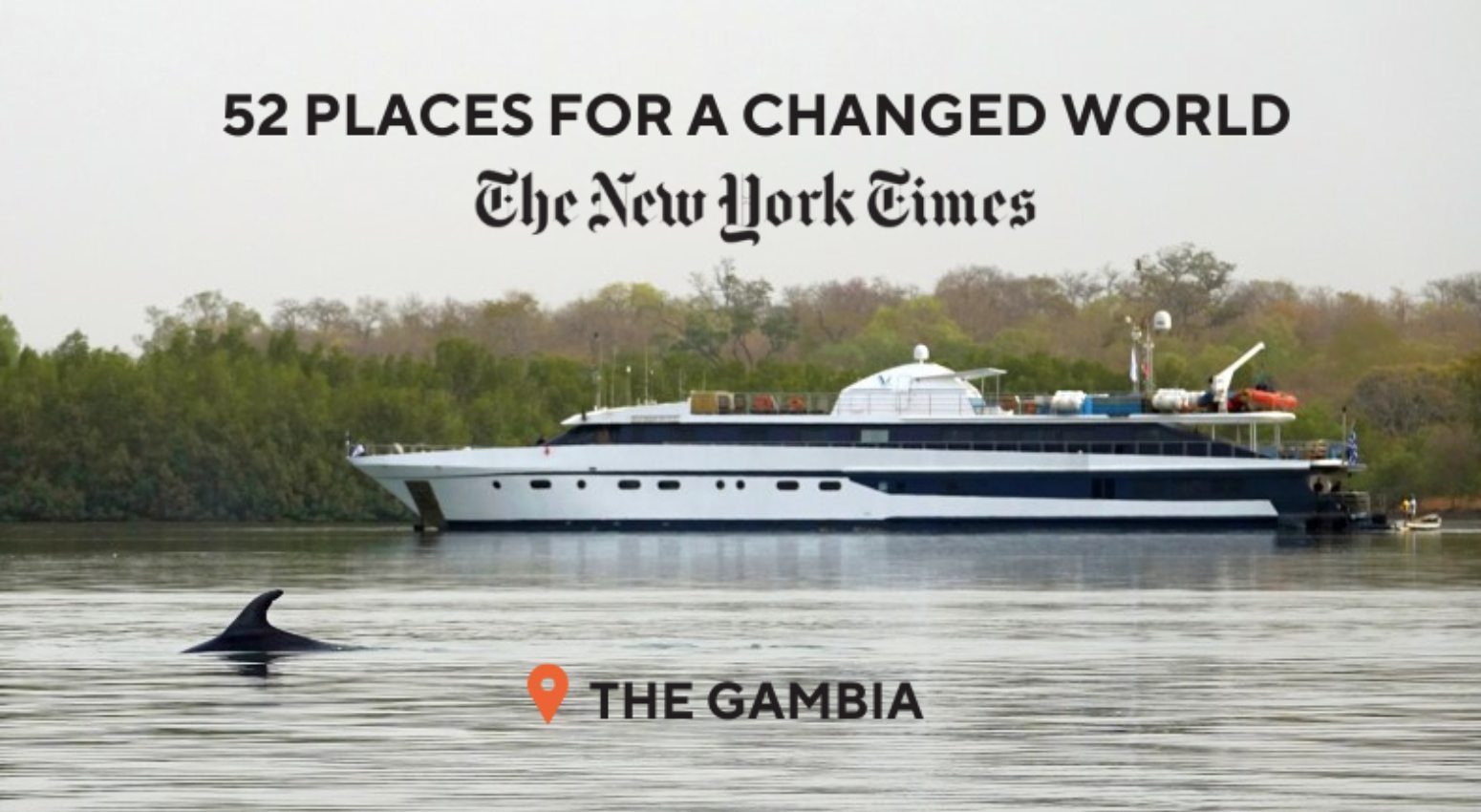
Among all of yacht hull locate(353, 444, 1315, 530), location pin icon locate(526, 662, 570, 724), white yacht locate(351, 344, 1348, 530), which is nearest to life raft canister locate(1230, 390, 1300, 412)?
white yacht locate(351, 344, 1348, 530)

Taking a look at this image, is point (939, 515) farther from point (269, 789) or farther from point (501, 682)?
point (269, 789)

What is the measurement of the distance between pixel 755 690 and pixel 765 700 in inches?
60.4

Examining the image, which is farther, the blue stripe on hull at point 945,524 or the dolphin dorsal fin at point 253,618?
the blue stripe on hull at point 945,524

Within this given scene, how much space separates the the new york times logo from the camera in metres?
28.8

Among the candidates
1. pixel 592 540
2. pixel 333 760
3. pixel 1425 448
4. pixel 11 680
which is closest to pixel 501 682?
pixel 11 680

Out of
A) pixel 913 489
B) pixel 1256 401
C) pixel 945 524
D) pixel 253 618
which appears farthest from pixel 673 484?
pixel 253 618

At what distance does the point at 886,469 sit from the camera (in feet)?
322

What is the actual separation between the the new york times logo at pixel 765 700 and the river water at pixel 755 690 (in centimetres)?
30

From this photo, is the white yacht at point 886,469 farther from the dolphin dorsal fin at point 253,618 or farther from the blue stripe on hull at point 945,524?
the dolphin dorsal fin at point 253,618

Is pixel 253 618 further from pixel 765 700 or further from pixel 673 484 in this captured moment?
pixel 673 484

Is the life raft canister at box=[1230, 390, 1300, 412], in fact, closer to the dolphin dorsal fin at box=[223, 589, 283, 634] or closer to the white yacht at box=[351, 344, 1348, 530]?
the white yacht at box=[351, 344, 1348, 530]

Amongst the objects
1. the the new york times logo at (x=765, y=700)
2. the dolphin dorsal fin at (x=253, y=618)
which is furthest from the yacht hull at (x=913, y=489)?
the the new york times logo at (x=765, y=700)

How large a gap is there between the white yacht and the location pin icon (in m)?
62.1

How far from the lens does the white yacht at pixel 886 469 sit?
320 ft
